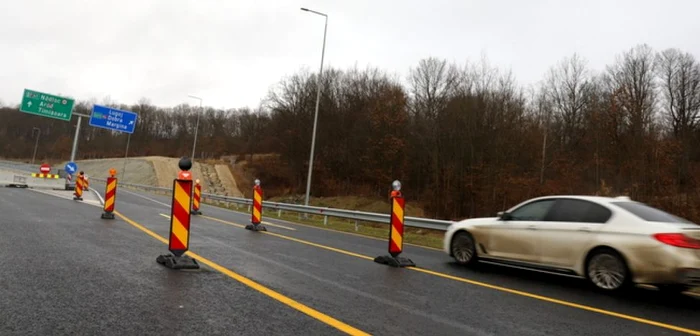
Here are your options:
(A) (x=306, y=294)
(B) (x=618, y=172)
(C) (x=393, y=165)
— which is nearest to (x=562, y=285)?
(A) (x=306, y=294)

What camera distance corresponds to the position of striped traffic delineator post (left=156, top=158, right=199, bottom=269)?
6.84 meters

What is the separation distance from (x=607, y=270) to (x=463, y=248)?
2.70 m

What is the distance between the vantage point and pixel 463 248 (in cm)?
890

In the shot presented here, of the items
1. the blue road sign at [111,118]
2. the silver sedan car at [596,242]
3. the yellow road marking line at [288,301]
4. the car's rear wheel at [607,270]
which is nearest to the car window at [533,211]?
the silver sedan car at [596,242]

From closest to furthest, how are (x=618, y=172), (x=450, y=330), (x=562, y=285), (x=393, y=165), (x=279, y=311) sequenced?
(x=450, y=330) < (x=279, y=311) < (x=562, y=285) < (x=618, y=172) < (x=393, y=165)

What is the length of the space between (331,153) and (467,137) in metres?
20.4

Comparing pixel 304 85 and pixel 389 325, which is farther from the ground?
pixel 304 85

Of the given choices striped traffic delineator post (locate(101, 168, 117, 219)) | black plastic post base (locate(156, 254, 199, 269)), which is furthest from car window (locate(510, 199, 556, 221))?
striped traffic delineator post (locate(101, 168, 117, 219))

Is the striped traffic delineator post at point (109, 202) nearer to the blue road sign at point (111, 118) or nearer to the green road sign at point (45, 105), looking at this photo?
the green road sign at point (45, 105)

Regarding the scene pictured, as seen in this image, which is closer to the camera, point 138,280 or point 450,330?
point 450,330

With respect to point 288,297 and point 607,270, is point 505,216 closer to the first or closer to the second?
point 607,270

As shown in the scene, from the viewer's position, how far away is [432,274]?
754cm

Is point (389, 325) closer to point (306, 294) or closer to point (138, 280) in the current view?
point (306, 294)

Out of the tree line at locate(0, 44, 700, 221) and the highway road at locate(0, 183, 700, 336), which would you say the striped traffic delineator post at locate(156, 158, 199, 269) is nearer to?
the highway road at locate(0, 183, 700, 336)
